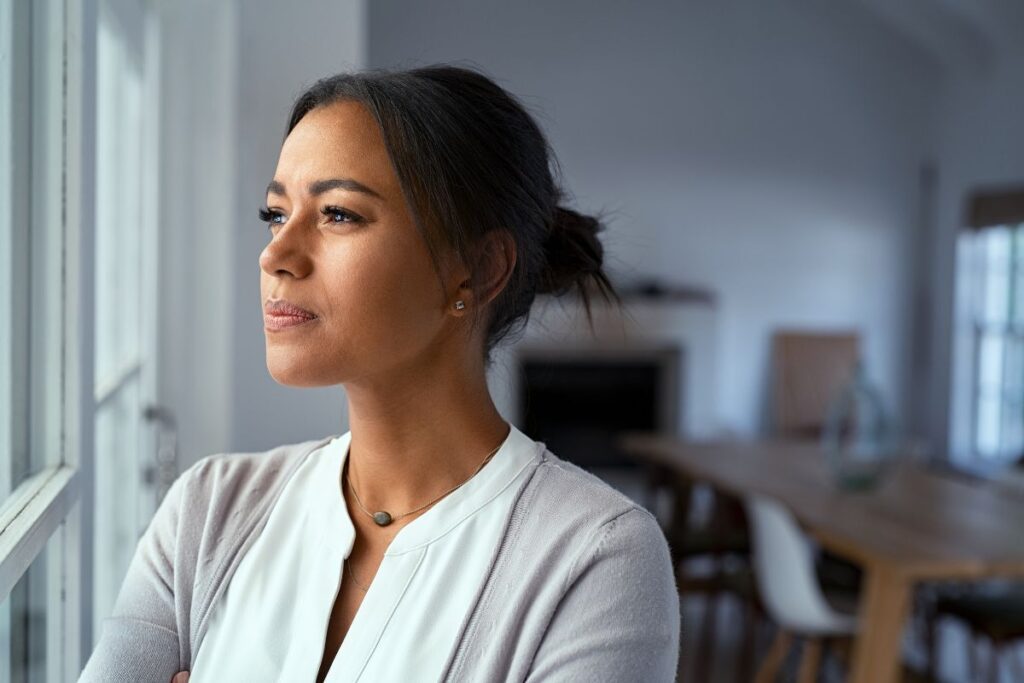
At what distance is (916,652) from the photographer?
4.33 meters

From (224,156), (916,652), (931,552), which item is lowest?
(916,652)

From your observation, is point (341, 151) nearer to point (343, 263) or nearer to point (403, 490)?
point (343, 263)

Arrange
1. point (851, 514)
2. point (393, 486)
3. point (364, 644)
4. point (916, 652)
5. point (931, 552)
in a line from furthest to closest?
point (916, 652) → point (851, 514) → point (931, 552) → point (393, 486) → point (364, 644)

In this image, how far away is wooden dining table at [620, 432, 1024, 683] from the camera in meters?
2.79

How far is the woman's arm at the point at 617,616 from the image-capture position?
962 mm

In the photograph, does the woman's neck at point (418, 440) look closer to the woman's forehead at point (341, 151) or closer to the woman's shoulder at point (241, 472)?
the woman's shoulder at point (241, 472)

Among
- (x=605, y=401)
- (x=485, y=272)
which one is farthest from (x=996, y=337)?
(x=485, y=272)

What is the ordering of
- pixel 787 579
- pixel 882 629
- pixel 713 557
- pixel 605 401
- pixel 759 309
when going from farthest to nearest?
pixel 759 309 < pixel 605 401 < pixel 713 557 < pixel 787 579 < pixel 882 629

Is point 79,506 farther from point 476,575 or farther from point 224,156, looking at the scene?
point 224,156

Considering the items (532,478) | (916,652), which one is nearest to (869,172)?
(916,652)

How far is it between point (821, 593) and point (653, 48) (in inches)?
172

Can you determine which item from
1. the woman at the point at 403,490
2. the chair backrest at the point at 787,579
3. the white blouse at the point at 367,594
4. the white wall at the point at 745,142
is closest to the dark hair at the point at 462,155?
the woman at the point at 403,490

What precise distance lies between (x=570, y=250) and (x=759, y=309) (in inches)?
240

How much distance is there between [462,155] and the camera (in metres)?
1.04
